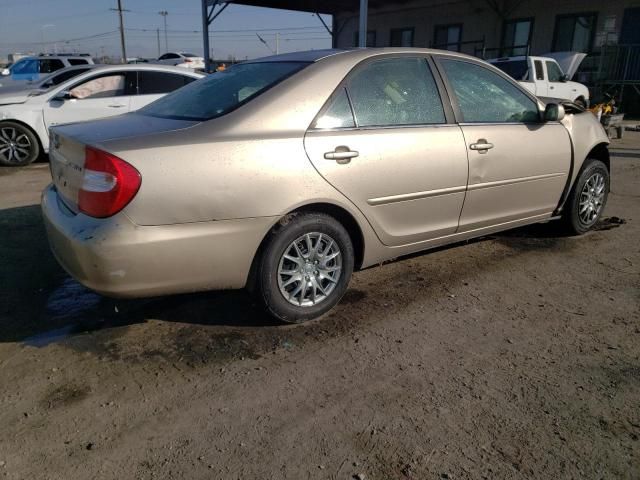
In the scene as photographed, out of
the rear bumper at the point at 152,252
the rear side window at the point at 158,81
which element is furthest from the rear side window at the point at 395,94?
the rear side window at the point at 158,81

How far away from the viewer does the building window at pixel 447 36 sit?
22.6 metres

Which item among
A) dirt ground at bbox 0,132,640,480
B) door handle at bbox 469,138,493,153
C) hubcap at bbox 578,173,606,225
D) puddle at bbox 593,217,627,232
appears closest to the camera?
dirt ground at bbox 0,132,640,480

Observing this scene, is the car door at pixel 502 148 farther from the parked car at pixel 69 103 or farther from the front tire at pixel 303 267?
the parked car at pixel 69 103

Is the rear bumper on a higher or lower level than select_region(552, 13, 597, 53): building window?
lower

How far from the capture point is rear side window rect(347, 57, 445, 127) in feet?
10.8

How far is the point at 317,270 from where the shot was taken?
127 inches

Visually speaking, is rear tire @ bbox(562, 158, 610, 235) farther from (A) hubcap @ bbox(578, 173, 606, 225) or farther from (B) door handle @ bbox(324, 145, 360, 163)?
(B) door handle @ bbox(324, 145, 360, 163)

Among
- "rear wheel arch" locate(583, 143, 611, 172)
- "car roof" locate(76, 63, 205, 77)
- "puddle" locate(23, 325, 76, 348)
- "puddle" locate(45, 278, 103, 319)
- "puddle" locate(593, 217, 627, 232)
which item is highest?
"car roof" locate(76, 63, 205, 77)

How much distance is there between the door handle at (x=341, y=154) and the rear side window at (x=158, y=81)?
638 cm

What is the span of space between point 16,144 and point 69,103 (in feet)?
3.36

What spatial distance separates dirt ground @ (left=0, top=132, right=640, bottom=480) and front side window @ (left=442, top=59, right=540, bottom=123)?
3.94ft

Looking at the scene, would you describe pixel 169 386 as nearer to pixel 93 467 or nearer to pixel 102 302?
pixel 93 467

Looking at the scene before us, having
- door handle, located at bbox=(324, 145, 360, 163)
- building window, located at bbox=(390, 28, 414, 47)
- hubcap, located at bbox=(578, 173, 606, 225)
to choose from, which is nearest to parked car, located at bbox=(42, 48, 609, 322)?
door handle, located at bbox=(324, 145, 360, 163)

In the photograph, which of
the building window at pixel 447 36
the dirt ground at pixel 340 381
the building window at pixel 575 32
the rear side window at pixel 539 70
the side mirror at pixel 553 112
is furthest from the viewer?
the building window at pixel 447 36
